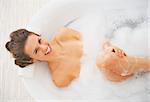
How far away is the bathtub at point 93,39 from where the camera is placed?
1.64 metres

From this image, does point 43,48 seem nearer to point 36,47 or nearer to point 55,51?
point 36,47

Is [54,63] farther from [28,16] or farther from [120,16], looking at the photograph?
[28,16]

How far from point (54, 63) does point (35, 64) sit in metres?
0.10

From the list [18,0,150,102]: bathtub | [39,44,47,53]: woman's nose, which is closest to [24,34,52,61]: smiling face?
[39,44,47,53]: woman's nose

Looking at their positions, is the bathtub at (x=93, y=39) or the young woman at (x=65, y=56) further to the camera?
the bathtub at (x=93, y=39)

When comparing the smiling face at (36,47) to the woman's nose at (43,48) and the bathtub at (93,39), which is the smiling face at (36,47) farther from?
the bathtub at (93,39)

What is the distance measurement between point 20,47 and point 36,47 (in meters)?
0.09

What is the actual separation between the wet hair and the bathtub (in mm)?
44

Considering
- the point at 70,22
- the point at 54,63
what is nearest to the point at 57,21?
the point at 70,22

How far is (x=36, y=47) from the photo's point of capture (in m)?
1.56

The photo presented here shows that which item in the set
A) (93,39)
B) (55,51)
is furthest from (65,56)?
(93,39)

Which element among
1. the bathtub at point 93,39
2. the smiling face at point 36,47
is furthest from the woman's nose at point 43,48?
the bathtub at point 93,39

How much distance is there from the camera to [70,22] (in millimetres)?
1868

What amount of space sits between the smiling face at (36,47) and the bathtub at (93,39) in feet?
0.40
